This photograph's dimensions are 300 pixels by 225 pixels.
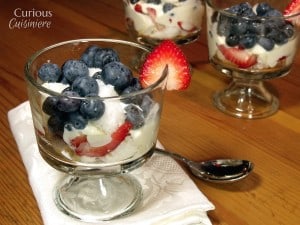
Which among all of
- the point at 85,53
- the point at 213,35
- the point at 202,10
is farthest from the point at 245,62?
the point at 85,53

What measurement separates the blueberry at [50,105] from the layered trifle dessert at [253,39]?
1.19ft

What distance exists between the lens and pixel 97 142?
53 centimetres

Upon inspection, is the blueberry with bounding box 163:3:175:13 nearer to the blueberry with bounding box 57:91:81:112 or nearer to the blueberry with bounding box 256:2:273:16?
the blueberry with bounding box 256:2:273:16

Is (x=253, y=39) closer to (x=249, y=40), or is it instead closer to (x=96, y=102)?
(x=249, y=40)

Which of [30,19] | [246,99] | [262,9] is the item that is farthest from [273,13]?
[30,19]

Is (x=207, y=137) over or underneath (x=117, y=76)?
underneath

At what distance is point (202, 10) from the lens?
0.96 metres

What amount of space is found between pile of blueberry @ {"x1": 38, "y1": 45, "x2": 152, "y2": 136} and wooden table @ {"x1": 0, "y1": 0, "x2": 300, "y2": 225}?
149 millimetres

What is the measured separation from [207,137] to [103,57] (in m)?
0.25

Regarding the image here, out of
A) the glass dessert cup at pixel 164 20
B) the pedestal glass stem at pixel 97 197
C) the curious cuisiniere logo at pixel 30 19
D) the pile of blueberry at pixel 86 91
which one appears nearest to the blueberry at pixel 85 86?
the pile of blueberry at pixel 86 91

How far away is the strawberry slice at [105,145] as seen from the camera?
0.53 meters

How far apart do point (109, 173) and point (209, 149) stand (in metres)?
0.22

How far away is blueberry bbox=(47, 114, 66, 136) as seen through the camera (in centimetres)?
53

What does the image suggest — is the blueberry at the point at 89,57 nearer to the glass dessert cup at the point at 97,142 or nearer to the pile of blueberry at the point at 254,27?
the glass dessert cup at the point at 97,142
